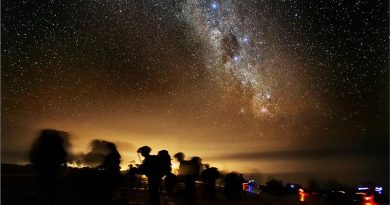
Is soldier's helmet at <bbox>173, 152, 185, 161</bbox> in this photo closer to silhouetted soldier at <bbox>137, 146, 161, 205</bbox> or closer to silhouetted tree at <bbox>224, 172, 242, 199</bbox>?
silhouetted soldier at <bbox>137, 146, 161, 205</bbox>

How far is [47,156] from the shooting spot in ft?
34.5

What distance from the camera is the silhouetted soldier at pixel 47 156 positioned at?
1055cm

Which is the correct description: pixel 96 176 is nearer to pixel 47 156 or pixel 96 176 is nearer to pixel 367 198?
pixel 47 156

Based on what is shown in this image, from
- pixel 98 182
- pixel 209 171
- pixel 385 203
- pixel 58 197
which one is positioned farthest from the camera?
pixel 385 203

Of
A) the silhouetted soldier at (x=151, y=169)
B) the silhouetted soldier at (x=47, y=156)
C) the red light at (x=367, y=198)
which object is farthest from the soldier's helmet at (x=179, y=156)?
the red light at (x=367, y=198)

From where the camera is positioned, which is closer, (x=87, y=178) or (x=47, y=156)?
(x=47, y=156)

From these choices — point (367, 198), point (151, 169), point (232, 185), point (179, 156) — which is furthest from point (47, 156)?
point (367, 198)

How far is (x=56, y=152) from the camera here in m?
10.6

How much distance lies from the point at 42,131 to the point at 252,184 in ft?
77.8

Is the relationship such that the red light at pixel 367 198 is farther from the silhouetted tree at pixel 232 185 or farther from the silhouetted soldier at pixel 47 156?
the silhouetted soldier at pixel 47 156

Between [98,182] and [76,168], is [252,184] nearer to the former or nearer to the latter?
[76,168]

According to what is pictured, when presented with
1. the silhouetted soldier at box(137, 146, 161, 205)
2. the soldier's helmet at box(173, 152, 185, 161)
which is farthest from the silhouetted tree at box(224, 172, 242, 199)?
the silhouetted soldier at box(137, 146, 161, 205)

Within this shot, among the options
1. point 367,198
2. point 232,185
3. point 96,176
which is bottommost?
point 367,198

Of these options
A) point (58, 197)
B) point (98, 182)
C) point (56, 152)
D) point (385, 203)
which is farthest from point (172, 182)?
point (385, 203)
